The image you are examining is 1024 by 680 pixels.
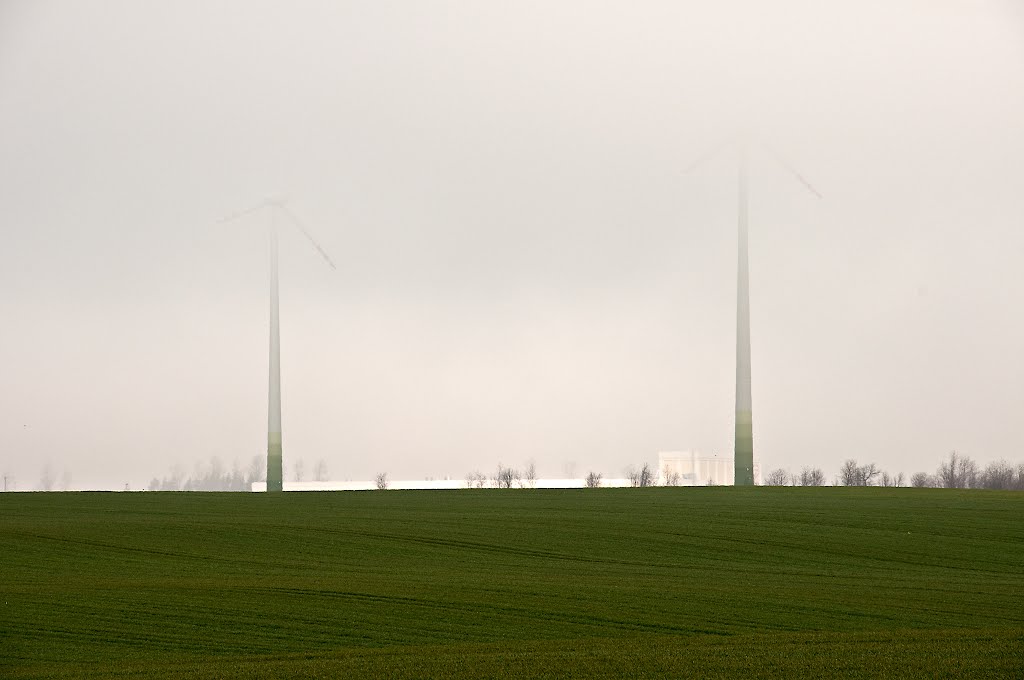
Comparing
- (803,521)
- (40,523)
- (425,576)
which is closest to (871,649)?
(425,576)

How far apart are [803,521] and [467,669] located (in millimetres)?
23965

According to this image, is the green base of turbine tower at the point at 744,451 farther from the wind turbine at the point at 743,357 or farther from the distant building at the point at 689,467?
the distant building at the point at 689,467

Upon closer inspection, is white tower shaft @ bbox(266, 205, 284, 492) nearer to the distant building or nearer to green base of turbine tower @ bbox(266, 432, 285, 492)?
green base of turbine tower @ bbox(266, 432, 285, 492)

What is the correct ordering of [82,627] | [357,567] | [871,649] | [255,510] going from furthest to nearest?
1. [255,510]
2. [357,567]
3. [82,627]
4. [871,649]

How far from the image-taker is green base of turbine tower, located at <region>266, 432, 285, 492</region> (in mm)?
56250

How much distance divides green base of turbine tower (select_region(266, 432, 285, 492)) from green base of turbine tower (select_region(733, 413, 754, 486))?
1988 centimetres

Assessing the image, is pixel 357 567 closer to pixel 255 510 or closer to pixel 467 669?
pixel 467 669

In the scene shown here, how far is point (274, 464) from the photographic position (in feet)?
188

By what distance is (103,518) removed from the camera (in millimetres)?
39438

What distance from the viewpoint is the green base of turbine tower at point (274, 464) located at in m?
56.2

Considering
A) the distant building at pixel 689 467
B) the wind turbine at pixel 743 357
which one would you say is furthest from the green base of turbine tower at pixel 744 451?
the distant building at pixel 689 467

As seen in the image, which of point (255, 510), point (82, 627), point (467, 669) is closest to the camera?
point (467, 669)

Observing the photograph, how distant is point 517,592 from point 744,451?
107 ft

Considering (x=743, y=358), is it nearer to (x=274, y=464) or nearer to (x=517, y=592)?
(x=274, y=464)
